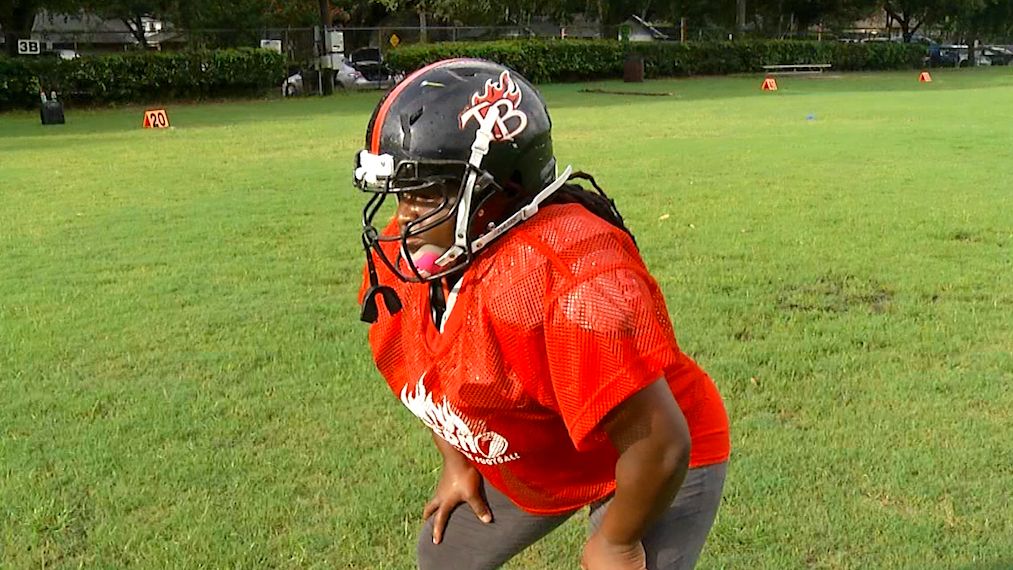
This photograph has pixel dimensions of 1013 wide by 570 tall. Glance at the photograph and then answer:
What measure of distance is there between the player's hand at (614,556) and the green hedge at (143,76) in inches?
1031

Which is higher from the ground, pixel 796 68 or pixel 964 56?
pixel 964 56

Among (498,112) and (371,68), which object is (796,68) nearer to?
(371,68)

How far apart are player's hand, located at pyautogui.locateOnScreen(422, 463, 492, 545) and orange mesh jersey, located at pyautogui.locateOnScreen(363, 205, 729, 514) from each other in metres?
0.15

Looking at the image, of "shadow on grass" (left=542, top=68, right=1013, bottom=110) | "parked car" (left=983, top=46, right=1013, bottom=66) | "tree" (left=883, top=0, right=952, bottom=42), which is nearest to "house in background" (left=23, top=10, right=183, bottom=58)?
"shadow on grass" (left=542, top=68, right=1013, bottom=110)

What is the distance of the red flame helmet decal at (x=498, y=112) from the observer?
6.06 ft

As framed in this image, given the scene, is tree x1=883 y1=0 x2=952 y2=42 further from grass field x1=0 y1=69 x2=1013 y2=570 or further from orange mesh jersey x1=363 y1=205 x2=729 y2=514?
orange mesh jersey x1=363 y1=205 x2=729 y2=514

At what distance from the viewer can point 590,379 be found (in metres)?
1.68

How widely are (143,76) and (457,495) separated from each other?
26.5m

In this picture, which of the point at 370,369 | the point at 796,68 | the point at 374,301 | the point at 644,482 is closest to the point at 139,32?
the point at 796,68

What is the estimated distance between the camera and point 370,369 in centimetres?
497

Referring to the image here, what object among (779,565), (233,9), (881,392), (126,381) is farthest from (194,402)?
(233,9)

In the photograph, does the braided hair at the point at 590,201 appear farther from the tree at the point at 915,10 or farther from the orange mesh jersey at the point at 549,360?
the tree at the point at 915,10

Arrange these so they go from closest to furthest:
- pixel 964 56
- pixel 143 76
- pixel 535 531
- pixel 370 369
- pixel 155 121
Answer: pixel 535 531 → pixel 370 369 → pixel 155 121 → pixel 143 76 → pixel 964 56

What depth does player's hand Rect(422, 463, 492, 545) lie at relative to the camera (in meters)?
2.35
